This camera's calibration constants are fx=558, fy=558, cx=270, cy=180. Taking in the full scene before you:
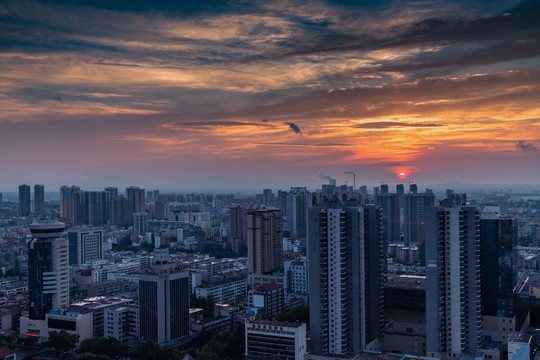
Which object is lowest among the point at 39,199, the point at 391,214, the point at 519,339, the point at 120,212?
the point at 519,339

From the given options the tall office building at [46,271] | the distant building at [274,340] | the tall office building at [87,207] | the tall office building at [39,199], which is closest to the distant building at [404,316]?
the distant building at [274,340]

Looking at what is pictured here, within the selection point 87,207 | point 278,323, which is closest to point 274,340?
point 278,323

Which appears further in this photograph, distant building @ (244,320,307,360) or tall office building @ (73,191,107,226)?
tall office building @ (73,191,107,226)

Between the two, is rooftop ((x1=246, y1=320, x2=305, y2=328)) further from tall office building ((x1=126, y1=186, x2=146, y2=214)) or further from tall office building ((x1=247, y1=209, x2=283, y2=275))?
tall office building ((x1=126, y1=186, x2=146, y2=214))

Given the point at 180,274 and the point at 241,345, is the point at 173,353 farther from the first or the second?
the point at 180,274

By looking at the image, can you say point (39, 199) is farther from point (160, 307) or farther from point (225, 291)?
point (160, 307)

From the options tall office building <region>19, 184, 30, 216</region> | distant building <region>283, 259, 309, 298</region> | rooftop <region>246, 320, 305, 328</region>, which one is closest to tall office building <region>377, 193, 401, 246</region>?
distant building <region>283, 259, 309, 298</region>

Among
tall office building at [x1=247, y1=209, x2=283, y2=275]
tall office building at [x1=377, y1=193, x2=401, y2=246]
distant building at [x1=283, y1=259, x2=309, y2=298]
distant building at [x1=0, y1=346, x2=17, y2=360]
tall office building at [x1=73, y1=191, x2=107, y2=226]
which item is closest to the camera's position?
distant building at [x1=0, y1=346, x2=17, y2=360]
